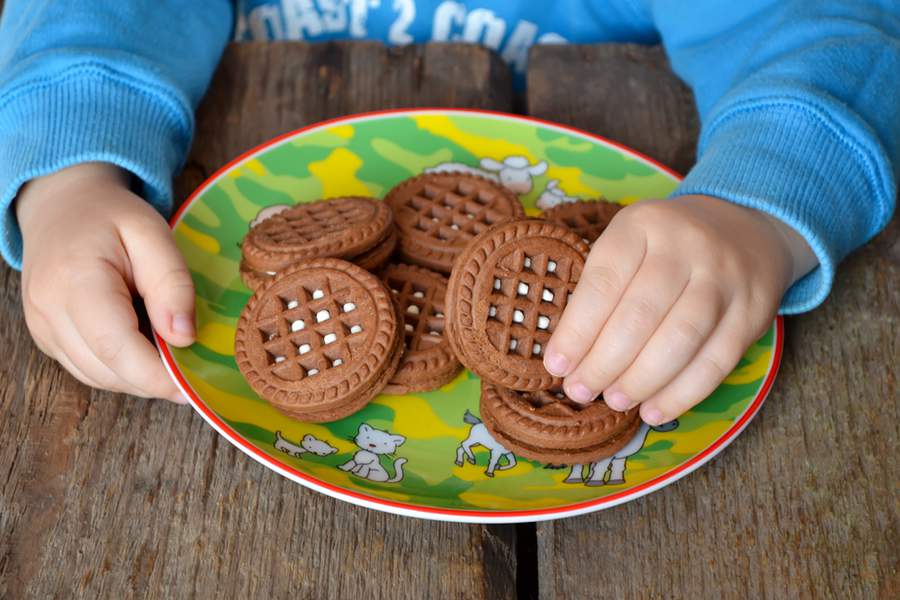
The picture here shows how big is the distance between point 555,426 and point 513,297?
15 centimetres

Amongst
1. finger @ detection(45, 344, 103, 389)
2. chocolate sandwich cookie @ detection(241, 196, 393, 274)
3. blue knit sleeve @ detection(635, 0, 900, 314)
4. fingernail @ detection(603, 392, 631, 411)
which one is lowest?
finger @ detection(45, 344, 103, 389)

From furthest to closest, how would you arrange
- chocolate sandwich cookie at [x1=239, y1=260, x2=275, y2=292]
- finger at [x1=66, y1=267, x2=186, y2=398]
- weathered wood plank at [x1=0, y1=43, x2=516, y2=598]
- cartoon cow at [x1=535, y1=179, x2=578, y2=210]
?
cartoon cow at [x1=535, y1=179, x2=578, y2=210] < chocolate sandwich cookie at [x1=239, y1=260, x2=275, y2=292] < finger at [x1=66, y1=267, x2=186, y2=398] < weathered wood plank at [x1=0, y1=43, x2=516, y2=598]

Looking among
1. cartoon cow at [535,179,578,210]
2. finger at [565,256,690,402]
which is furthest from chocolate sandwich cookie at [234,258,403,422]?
cartoon cow at [535,179,578,210]

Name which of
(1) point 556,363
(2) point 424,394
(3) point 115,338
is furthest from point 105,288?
(1) point 556,363

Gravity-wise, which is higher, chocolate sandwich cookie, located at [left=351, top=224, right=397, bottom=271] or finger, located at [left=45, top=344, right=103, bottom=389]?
chocolate sandwich cookie, located at [left=351, top=224, right=397, bottom=271]

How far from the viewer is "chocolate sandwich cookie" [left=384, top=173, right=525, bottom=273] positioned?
108 cm

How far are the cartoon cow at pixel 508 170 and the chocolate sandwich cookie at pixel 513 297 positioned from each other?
0.93ft

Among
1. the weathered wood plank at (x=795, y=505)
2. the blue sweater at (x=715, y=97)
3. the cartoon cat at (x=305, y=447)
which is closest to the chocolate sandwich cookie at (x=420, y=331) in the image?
the cartoon cat at (x=305, y=447)

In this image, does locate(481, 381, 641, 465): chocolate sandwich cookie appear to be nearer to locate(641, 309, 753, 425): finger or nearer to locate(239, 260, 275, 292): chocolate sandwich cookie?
locate(641, 309, 753, 425): finger

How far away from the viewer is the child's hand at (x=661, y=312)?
859 mm

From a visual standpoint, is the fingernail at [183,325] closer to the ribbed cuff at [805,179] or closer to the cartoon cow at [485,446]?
the cartoon cow at [485,446]

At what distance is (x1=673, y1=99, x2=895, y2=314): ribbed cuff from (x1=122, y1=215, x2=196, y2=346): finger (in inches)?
24.0

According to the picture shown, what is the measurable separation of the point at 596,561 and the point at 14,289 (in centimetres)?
83

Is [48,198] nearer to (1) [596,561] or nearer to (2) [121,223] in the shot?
(2) [121,223]
